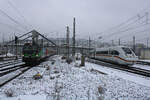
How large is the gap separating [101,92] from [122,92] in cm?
115

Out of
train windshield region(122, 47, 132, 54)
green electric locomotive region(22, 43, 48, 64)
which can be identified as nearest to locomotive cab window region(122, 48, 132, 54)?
train windshield region(122, 47, 132, 54)

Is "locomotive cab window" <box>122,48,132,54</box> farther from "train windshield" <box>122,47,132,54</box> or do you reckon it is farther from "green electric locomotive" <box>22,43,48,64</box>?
"green electric locomotive" <box>22,43,48,64</box>

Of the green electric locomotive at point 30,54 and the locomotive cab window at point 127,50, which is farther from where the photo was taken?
the locomotive cab window at point 127,50

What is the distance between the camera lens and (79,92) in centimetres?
472

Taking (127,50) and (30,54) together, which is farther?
(127,50)

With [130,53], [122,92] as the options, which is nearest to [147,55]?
[130,53]

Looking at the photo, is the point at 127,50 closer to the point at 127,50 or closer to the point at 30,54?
the point at 127,50

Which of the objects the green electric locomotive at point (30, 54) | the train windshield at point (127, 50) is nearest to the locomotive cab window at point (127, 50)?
the train windshield at point (127, 50)

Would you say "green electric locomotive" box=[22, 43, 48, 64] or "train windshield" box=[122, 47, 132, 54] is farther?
"train windshield" box=[122, 47, 132, 54]

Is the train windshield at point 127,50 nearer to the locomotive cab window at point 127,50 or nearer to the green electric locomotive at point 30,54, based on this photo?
the locomotive cab window at point 127,50

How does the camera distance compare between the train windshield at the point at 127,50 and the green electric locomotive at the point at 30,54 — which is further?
the train windshield at the point at 127,50

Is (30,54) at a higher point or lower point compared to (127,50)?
lower

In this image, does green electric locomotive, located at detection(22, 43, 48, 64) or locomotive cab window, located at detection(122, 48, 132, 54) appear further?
locomotive cab window, located at detection(122, 48, 132, 54)

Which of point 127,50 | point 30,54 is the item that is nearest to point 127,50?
point 127,50
